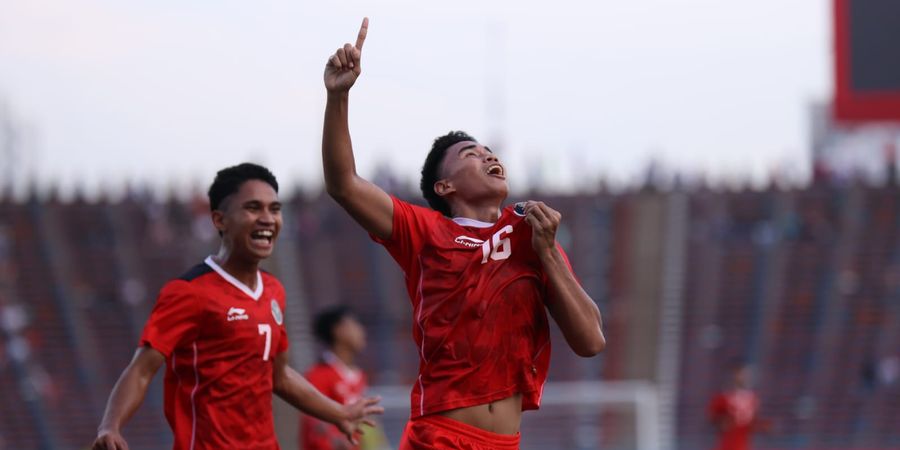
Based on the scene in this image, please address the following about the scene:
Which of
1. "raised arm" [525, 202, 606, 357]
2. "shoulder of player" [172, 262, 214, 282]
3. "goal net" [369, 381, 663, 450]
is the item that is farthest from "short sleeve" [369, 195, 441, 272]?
"goal net" [369, 381, 663, 450]

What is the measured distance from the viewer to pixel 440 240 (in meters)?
4.22

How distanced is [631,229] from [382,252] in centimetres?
523

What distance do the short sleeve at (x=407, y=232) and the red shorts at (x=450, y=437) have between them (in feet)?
1.78

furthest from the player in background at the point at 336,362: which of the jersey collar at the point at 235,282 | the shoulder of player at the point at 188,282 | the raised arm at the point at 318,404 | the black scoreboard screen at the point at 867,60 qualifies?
the black scoreboard screen at the point at 867,60

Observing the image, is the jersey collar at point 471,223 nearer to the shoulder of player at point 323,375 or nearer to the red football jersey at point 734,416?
the shoulder of player at point 323,375

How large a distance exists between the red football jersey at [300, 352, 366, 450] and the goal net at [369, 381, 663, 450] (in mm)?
10294

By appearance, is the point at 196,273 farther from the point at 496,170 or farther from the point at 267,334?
the point at 496,170

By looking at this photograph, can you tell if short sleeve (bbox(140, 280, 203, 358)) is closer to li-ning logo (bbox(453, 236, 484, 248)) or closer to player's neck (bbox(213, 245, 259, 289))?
player's neck (bbox(213, 245, 259, 289))

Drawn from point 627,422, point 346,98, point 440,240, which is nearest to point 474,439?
point 440,240

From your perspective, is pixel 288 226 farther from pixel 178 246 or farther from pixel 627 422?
pixel 627 422

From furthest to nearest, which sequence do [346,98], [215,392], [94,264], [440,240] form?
[94,264], [215,392], [440,240], [346,98]

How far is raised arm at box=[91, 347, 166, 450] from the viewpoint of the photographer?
453cm

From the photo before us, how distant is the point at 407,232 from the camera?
4.18 m

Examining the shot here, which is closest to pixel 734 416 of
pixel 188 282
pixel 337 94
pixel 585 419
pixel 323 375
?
pixel 585 419
